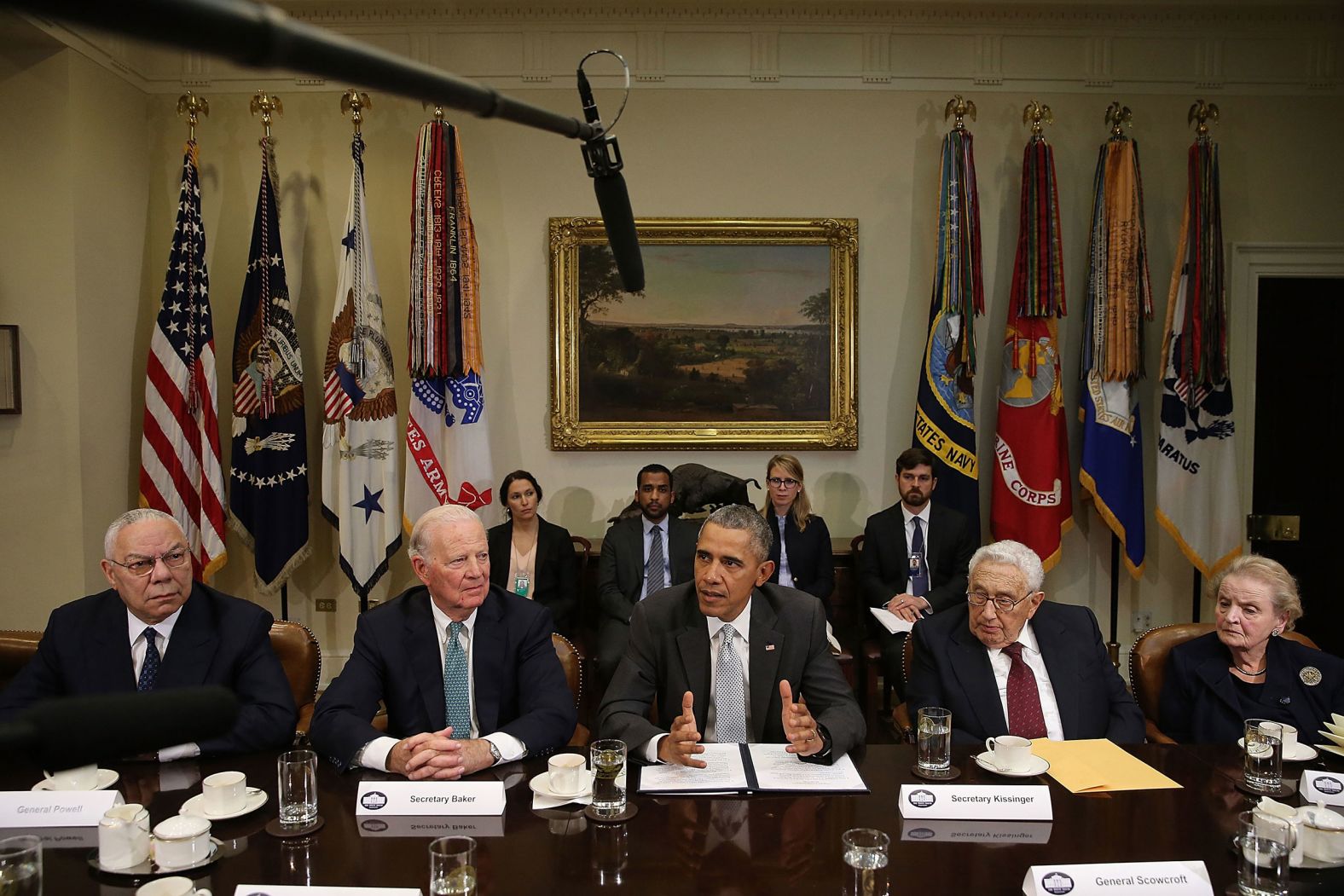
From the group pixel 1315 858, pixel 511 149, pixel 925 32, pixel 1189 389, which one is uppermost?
pixel 925 32

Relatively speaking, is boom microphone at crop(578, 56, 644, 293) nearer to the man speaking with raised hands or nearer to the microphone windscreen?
the microphone windscreen

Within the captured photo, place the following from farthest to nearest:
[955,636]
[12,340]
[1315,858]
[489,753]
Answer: [12,340] → [955,636] → [489,753] → [1315,858]

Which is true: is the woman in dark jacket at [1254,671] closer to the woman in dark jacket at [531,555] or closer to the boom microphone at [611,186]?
the boom microphone at [611,186]

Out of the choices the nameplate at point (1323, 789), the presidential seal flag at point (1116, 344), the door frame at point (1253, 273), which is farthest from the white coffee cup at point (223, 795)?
the door frame at point (1253, 273)

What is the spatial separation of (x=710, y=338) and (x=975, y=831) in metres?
4.21

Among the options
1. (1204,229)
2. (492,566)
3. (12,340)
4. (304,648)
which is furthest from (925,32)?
(12,340)

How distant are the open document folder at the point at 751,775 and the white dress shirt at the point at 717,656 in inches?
14.6

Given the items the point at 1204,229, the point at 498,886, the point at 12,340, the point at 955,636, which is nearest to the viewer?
the point at 498,886

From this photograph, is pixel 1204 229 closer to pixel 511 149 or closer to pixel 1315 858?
pixel 511 149

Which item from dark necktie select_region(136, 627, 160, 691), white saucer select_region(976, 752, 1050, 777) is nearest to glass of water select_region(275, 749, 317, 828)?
dark necktie select_region(136, 627, 160, 691)

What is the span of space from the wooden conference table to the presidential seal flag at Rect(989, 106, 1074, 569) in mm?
3474

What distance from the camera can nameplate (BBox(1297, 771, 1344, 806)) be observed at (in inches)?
84.4

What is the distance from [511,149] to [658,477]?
2232mm

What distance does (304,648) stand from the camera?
322 centimetres
